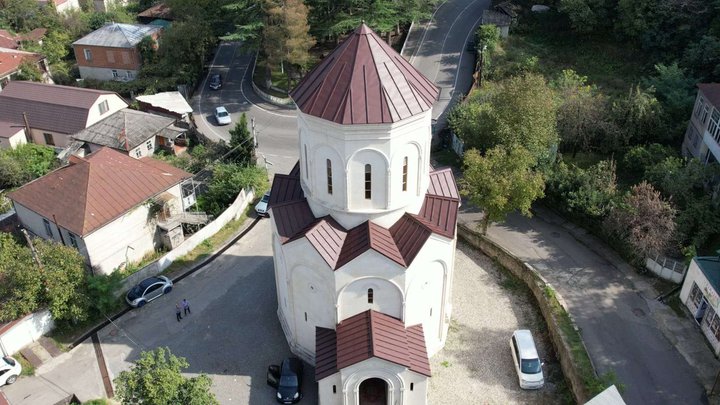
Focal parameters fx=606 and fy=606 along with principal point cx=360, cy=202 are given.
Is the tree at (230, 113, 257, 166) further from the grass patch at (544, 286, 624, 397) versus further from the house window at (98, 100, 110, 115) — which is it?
the grass patch at (544, 286, 624, 397)

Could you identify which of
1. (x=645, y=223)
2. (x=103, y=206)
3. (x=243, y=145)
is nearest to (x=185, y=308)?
(x=103, y=206)

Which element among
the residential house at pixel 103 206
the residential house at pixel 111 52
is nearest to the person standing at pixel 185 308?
the residential house at pixel 103 206

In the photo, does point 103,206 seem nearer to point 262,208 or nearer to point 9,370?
point 9,370

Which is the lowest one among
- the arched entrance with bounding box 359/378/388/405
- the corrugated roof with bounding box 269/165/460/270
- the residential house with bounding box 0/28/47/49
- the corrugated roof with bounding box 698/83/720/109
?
the arched entrance with bounding box 359/378/388/405

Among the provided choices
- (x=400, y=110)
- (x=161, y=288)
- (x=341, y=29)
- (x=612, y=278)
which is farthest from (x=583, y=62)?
(x=161, y=288)

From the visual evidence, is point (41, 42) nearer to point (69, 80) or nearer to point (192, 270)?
point (69, 80)

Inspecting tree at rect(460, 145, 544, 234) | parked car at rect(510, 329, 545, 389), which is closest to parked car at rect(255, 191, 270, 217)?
tree at rect(460, 145, 544, 234)
